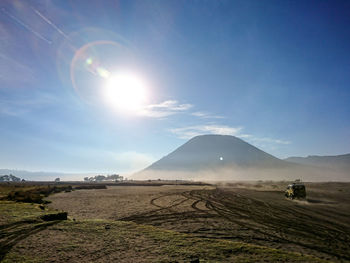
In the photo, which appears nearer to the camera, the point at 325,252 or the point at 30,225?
the point at 325,252

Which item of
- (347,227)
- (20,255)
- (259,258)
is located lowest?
(347,227)

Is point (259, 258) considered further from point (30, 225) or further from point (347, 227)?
point (347, 227)

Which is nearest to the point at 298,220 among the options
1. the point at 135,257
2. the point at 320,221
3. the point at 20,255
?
the point at 320,221

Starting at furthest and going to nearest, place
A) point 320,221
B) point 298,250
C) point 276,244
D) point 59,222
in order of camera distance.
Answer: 1. point 320,221
2. point 59,222
3. point 276,244
4. point 298,250

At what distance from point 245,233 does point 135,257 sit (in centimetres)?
878

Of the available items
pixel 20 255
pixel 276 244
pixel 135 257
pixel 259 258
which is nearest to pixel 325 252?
Result: pixel 276 244

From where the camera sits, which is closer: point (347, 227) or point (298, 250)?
point (298, 250)

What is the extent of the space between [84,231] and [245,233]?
33.9 feet

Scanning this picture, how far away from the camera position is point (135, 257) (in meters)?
8.19

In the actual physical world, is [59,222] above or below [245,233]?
above

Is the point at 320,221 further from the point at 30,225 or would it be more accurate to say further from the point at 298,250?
the point at 30,225

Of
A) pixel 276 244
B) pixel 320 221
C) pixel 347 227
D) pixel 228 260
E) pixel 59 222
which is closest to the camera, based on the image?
pixel 228 260

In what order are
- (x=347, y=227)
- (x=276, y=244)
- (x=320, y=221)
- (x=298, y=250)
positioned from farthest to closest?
(x=320, y=221) < (x=347, y=227) < (x=276, y=244) < (x=298, y=250)

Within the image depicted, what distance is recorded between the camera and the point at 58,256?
8.12 metres
